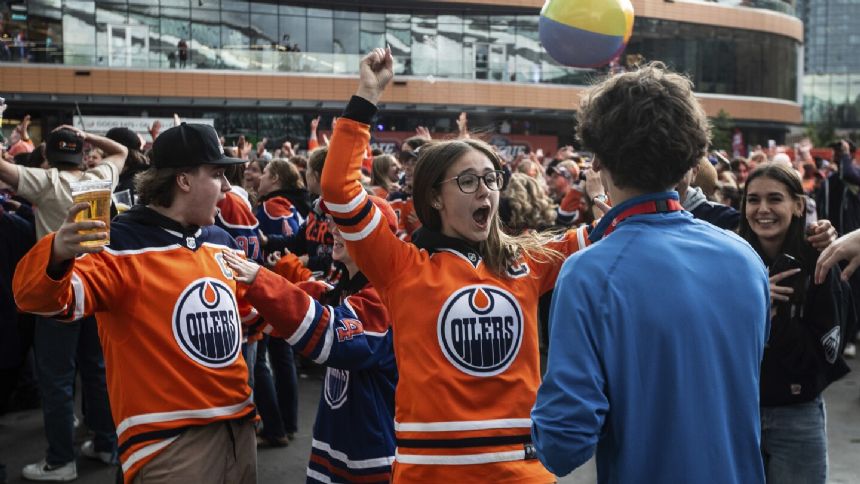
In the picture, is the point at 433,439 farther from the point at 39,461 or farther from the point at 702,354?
the point at 39,461

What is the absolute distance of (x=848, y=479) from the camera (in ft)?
20.2

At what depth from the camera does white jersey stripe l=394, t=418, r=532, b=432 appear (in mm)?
2908

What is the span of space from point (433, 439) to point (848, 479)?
4484 mm

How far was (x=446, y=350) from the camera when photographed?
2.97m

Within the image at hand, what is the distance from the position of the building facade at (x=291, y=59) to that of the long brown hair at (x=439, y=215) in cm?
3258

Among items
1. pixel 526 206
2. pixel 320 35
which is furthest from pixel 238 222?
pixel 320 35

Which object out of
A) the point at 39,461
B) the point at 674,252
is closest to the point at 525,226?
the point at 39,461

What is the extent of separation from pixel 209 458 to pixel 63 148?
3.15 metres

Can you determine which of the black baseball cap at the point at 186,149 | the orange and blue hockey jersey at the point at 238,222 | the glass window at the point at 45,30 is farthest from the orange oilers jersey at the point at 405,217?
the glass window at the point at 45,30

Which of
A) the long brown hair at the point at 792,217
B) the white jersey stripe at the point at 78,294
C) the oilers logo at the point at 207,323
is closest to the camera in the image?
the white jersey stripe at the point at 78,294

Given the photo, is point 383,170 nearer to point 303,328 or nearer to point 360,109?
point 303,328

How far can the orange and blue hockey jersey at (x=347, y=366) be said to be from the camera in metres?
3.23

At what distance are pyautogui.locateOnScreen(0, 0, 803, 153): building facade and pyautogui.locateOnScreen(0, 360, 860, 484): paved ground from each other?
2830 cm

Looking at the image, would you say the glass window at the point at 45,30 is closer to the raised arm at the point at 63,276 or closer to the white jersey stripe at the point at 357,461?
the raised arm at the point at 63,276
